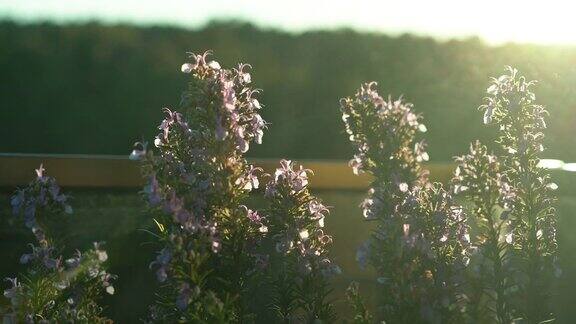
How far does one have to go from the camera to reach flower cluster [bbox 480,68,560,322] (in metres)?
4.59

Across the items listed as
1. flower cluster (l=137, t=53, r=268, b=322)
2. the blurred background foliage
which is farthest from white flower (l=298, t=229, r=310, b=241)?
the blurred background foliage

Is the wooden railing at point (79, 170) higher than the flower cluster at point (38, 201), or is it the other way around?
the wooden railing at point (79, 170)

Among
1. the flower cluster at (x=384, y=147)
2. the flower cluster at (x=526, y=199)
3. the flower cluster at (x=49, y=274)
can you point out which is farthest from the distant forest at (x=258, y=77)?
the flower cluster at (x=384, y=147)

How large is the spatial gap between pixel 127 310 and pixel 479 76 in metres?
10.3

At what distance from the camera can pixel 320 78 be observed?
14961 mm

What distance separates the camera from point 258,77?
14883mm

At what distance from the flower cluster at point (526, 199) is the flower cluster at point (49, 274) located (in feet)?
8.05

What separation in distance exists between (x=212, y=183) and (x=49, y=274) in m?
1.23

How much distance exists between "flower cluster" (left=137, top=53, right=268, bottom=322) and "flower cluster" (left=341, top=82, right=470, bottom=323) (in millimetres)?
638

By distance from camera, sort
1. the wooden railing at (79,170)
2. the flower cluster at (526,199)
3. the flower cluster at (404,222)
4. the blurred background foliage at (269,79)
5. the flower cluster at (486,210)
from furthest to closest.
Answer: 1. the blurred background foliage at (269,79)
2. the wooden railing at (79,170)
3. the flower cluster at (526,199)
4. the flower cluster at (486,210)
5. the flower cluster at (404,222)

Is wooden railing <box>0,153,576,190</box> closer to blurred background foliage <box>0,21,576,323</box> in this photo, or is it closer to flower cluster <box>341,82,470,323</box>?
flower cluster <box>341,82,470,323</box>

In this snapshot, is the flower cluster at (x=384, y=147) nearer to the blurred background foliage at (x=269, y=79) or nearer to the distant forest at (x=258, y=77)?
the blurred background foliage at (x=269, y=79)

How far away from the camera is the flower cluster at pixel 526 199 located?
459 centimetres

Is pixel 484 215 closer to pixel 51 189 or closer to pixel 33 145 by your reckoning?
pixel 51 189
